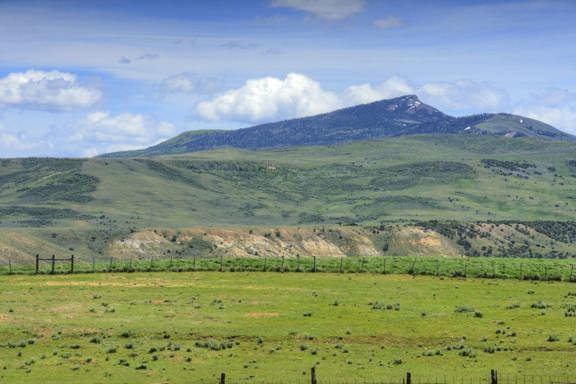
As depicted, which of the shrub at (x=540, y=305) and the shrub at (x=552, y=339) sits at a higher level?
the shrub at (x=540, y=305)

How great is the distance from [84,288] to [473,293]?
3350 centimetres

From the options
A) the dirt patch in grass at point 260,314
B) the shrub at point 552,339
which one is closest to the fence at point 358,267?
the dirt patch in grass at point 260,314

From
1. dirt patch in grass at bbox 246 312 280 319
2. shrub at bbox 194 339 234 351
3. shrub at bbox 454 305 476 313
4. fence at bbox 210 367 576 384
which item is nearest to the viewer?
fence at bbox 210 367 576 384

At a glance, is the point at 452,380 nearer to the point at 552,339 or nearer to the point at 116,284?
the point at 552,339

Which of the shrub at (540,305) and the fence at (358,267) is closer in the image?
the shrub at (540,305)

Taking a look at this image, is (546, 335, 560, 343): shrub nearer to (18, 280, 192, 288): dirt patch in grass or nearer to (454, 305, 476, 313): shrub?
(454, 305, 476, 313): shrub

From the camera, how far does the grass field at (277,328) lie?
2112 inches

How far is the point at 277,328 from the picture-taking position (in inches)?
2630

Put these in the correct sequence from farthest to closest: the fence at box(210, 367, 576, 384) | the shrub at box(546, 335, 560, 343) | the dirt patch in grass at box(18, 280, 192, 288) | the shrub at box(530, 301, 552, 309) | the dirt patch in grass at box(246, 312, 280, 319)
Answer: the dirt patch in grass at box(18, 280, 192, 288) < the shrub at box(530, 301, 552, 309) < the dirt patch in grass at box(246, 312, 280, 319) < the shrub at box(546, 335, 560, 343) < the fence at box(210, 367, 576, 384)

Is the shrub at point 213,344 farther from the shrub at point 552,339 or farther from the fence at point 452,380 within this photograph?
the shrub at point 552,339

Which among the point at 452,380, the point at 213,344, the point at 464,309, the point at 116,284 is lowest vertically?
the point at 452,380

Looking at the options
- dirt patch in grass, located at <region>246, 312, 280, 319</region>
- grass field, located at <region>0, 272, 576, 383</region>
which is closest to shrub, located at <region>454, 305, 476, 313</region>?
grass field, located at <region>0, 272, 576, 383</region>

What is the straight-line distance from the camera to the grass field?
53656 mm

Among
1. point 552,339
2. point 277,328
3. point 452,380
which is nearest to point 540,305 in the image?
point 552,339
